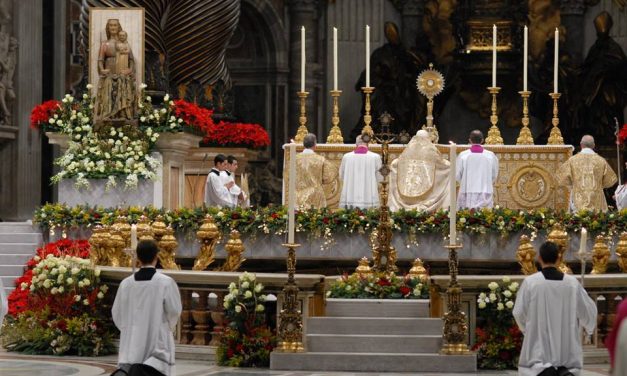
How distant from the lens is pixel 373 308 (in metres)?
15.4

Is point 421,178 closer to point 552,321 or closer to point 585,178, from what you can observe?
point 585,178

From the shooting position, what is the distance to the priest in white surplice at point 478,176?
72.0 ft

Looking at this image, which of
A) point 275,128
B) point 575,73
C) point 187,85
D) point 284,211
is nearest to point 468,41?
point 575,73

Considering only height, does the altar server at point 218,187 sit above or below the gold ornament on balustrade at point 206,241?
above

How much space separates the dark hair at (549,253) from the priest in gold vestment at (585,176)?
10586mm

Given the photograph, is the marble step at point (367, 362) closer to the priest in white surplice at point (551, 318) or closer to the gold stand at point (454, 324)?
the gold stand at point (454, 324)

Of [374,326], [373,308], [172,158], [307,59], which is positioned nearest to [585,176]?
[172,158]

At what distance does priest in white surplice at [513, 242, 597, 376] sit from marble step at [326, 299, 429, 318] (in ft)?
12.3

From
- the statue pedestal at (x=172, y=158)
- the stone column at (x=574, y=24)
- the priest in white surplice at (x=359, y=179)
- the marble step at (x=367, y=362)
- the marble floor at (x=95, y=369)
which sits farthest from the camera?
the stone column at (x=574, y=24)

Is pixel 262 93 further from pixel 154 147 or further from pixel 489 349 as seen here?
pixel 489 349

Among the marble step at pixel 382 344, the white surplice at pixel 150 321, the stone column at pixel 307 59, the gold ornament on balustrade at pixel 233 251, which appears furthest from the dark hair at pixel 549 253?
the stone column at pixel 307 59

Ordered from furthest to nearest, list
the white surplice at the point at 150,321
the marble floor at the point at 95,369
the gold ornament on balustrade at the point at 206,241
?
the gold ornament on balustrade at the point at 206,241, the marble floor at the point at 95,369, the white surplice at the point at 150,321

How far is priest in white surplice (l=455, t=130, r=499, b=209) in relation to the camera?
21953mm

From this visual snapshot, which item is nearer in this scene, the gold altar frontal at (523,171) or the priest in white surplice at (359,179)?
the priest in white surplice at (359,179)
